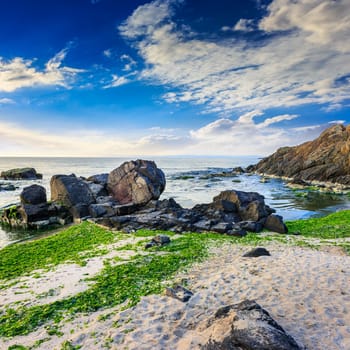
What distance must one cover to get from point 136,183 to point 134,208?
167 inches

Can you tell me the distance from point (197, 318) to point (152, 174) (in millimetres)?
26339

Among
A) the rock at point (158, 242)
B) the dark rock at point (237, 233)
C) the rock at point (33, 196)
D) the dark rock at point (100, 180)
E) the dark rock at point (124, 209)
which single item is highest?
the dark rock at point (100, 180)

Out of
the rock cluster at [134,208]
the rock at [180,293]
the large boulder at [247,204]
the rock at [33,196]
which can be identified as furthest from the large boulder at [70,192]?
the rock at [180,293]

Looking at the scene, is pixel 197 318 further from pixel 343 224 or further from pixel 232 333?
pixel 343 224

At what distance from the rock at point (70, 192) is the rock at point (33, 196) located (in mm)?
1334

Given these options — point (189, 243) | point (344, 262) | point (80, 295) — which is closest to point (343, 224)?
point (344, 262)

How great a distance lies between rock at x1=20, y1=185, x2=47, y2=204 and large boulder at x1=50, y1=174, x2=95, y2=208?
1334mm

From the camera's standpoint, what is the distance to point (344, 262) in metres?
12.7

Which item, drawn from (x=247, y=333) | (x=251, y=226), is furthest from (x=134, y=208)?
(x=247, y=333)

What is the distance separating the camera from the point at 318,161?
240ft

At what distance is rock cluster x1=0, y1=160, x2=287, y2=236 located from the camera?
73.4 feet

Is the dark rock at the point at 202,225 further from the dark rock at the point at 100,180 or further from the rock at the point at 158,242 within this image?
the dark rock at the point at 100,180

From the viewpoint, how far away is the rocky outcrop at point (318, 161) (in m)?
64.0

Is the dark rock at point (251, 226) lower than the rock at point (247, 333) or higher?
lower
